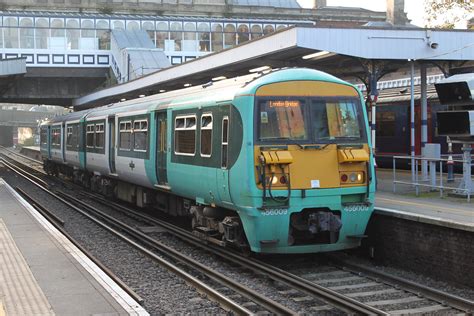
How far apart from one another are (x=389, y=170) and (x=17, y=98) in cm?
2896

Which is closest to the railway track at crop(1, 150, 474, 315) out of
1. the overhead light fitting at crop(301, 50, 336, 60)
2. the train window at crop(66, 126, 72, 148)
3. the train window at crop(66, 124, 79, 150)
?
the overhead light fitting at crop(301, 50, 336, 60)

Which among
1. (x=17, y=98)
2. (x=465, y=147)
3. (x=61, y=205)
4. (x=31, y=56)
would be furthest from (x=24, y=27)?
(x=465, y=147)

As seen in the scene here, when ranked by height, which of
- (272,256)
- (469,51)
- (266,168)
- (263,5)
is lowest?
(272,256)

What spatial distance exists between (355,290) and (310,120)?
105 inches

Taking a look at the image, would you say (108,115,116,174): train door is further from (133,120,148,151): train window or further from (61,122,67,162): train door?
(61,122,67,162): train door

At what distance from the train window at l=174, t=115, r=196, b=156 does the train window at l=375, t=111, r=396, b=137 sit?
36.4 ft

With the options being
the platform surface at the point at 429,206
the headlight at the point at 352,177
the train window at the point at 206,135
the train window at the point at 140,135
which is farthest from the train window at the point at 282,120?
the train window at the point at 140,135

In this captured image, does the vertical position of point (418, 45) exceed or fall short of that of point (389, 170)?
it exceeds it

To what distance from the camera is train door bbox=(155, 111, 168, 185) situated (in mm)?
12555

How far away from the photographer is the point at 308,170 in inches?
364

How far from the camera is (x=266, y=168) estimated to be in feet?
29.3

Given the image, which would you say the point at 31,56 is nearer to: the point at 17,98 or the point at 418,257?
the point at 17,98

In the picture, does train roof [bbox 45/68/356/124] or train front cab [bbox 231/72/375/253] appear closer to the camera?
train front cab [bbox 231/72/375/253]

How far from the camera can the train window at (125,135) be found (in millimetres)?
15125
